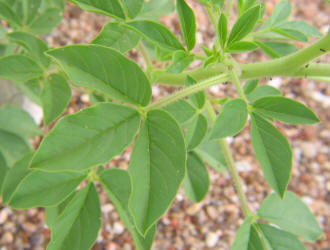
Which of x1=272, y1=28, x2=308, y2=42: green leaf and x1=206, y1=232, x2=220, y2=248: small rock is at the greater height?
x1=272, y1=28, x2=308, y2=42: green leaf

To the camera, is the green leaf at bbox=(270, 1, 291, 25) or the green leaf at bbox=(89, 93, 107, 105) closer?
the green leaf at bbox=(270, 1, 291, 25)

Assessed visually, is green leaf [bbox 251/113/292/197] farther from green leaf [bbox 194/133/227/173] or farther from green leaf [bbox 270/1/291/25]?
green leaf [bbox 194/133/227/173]

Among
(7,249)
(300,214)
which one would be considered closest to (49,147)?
(300,214)

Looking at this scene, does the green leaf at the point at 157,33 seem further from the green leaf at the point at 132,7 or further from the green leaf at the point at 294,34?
the green leaf at the point at 294,34

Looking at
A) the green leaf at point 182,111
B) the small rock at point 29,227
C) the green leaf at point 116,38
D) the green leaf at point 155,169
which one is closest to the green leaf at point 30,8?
the green leaf at point 116,38

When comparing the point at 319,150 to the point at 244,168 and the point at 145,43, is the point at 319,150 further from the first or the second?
the point at 145,43

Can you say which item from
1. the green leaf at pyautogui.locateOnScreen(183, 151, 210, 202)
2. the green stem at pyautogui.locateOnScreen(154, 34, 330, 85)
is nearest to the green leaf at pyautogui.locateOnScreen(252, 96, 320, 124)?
the green stem at pyautogui.locateOnScreen(154, 34, 330, 85)

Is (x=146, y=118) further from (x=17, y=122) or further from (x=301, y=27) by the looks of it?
(x=17, y=122)
